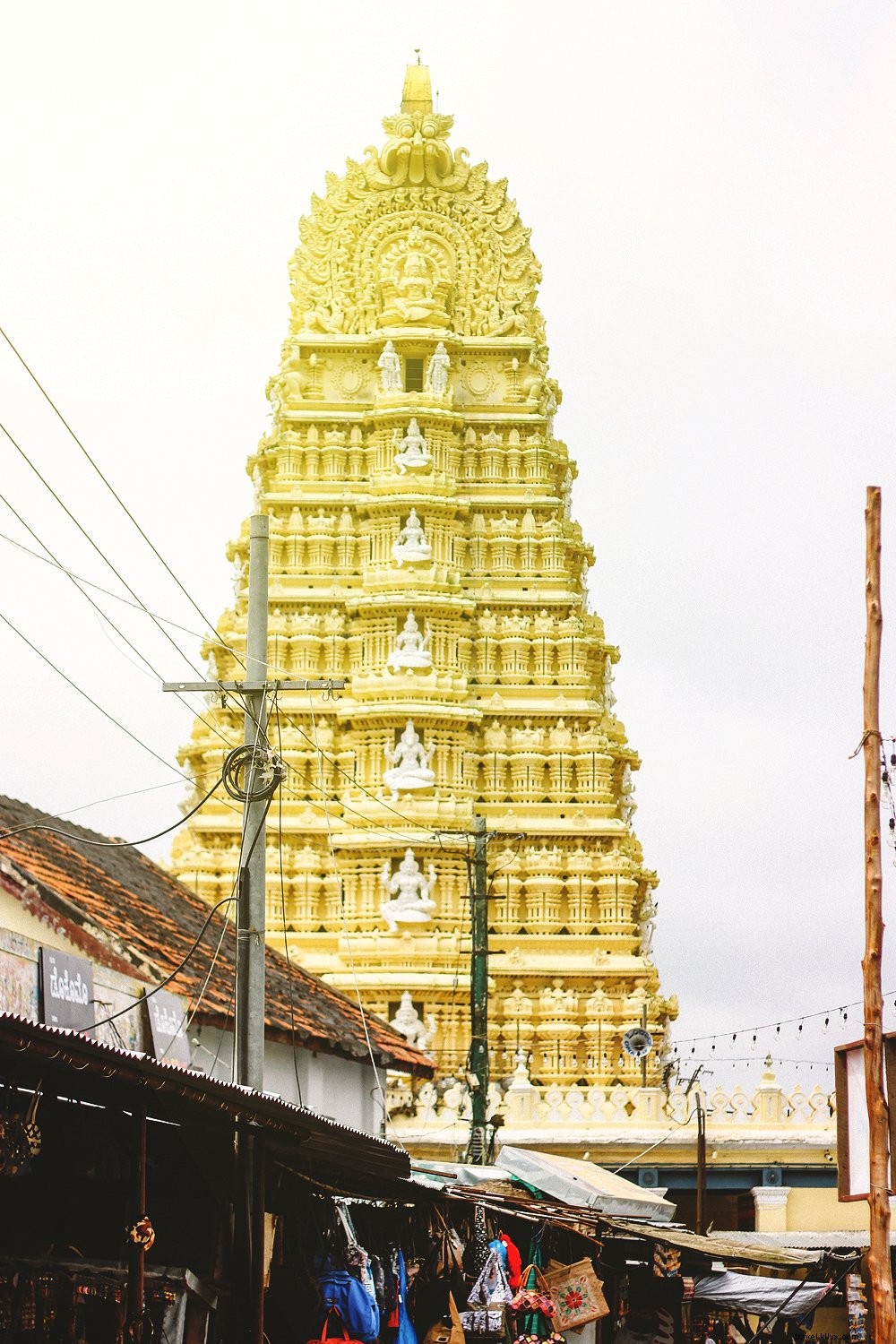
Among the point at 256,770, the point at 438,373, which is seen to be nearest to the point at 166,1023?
the point at 256,770

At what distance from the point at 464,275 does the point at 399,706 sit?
1249 cm

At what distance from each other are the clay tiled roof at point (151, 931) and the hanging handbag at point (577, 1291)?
3.99m

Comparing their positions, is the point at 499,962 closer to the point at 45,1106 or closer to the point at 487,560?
the point at 487,560

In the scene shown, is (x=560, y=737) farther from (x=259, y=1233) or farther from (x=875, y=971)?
(x=259, y=1233)

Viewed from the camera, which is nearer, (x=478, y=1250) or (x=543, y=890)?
(x=478, y=1250)

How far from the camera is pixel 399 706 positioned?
156ft

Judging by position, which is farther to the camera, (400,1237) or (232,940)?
(232,940)

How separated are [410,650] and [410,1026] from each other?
31.6 feet

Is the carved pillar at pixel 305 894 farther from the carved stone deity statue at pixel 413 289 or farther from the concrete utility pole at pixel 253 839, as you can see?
the concrete utility pole at pixel 253 839

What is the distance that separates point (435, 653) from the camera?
48812 mm

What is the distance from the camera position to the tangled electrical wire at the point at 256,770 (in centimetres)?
1886

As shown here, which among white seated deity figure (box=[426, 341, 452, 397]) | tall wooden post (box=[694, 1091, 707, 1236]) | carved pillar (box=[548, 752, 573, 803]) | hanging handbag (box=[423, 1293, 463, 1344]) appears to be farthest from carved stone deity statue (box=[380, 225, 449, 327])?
hanging handbag (box=[423, 1293, 463, 1344])

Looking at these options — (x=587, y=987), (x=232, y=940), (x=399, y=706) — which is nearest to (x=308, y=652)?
(x=399, y=706)

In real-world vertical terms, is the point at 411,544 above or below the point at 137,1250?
above
